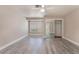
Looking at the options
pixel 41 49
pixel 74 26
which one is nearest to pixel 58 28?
pixel 74 26

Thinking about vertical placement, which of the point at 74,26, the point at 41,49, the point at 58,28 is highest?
the point at 74,26

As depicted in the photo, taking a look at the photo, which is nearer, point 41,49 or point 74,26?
point 41,49

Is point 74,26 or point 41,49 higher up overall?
point 74,26

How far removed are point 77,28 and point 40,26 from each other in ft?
24.9

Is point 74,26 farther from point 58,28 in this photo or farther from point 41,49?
point 58,28

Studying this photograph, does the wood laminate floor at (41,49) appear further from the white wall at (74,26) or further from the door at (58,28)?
the door at (58,28)

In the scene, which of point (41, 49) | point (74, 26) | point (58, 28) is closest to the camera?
point (41, 49)

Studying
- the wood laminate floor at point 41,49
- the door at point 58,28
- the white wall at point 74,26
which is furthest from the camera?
the door at point 58,28

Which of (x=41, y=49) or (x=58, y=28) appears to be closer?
(x=41, y=49)

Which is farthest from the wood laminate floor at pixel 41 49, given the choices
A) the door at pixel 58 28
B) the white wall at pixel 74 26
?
the door at pixel 58 28

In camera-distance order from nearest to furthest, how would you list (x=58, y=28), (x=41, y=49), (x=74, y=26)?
(x=41, y=49) → (x=74, y=26) → (x=58, y=28)

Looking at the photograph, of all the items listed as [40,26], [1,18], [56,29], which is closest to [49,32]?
[56,29]
